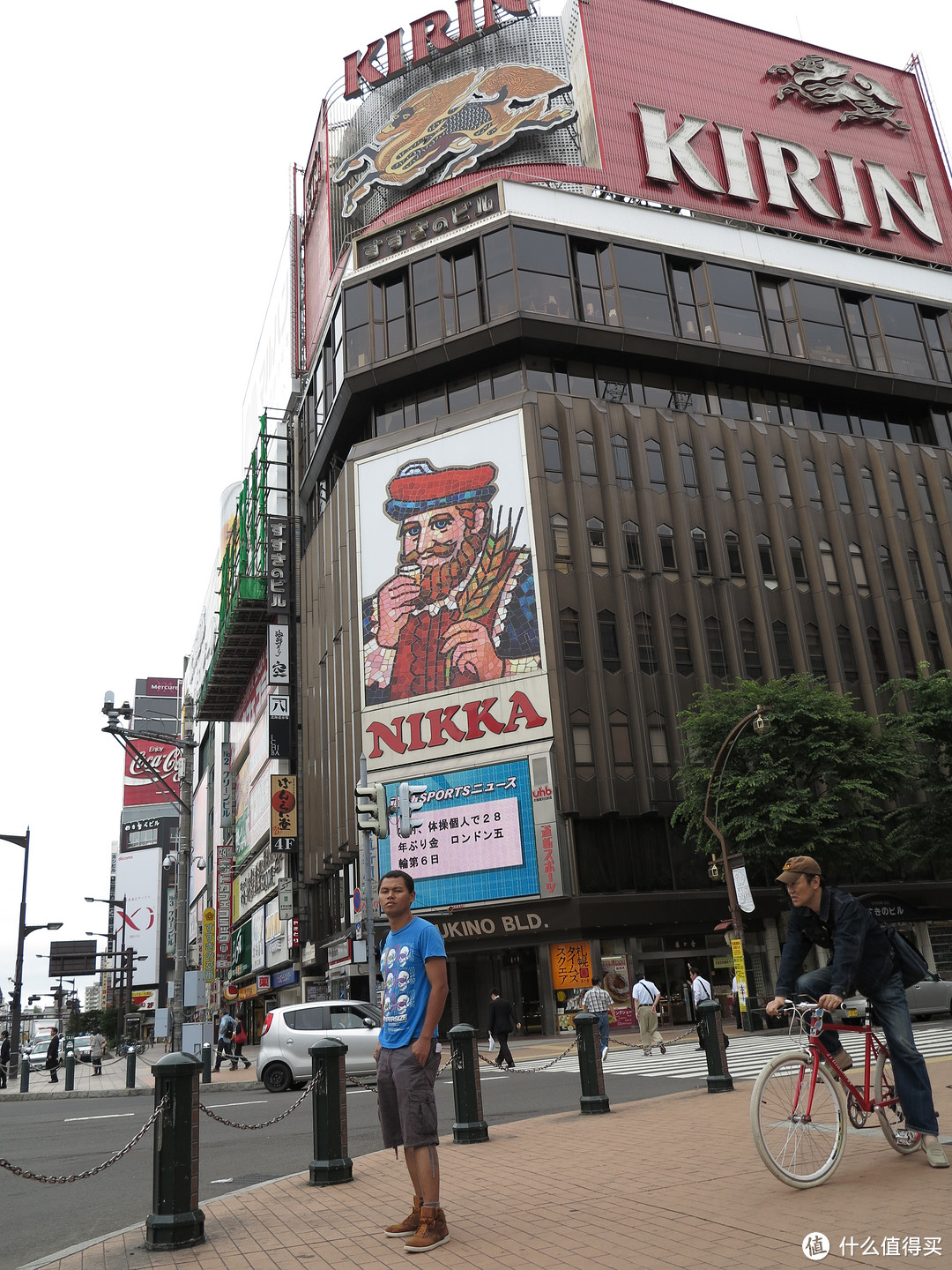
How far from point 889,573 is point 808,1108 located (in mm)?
41265

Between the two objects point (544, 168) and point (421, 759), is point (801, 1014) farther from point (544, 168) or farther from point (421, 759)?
point (544, 168)

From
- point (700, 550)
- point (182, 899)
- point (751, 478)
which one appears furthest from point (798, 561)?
point (182, 899)

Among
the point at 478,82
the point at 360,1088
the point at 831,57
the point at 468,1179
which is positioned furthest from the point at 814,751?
the point at 831,57

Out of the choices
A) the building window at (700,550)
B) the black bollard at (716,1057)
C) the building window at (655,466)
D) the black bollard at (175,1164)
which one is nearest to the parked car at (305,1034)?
the black bollard at (716,1057)

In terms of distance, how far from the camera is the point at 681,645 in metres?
39.2

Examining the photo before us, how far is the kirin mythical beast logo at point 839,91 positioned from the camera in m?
52.6

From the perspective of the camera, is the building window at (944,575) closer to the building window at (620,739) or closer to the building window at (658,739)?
the building window at (658,739)

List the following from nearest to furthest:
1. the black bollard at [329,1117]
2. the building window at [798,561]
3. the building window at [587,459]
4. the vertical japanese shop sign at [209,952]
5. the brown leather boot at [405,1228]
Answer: the brown leather boot at [405,1228] < the black bollard at [329,1117] < the building window at [587,459] < the building window at [798,561] < the vertical japanese shop sign at [209,952]

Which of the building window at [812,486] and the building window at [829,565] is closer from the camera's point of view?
the building window at [829,565]

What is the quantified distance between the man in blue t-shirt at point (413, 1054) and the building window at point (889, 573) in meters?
41.1

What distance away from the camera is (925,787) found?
3381 centimetres

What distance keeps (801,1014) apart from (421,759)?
104 feet

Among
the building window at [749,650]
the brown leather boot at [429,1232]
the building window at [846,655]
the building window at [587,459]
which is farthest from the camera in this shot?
the building window at [846,655]

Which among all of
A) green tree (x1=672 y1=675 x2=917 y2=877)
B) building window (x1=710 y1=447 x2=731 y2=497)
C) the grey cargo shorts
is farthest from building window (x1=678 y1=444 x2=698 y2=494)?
the grey cargo shorts
